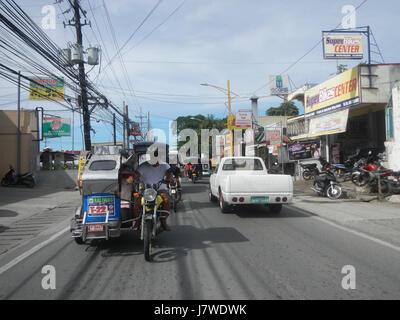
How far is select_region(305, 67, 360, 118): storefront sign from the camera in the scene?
1695 cm

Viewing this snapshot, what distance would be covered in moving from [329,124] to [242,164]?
9.75 meters

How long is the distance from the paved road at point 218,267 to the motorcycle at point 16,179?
15.1 m

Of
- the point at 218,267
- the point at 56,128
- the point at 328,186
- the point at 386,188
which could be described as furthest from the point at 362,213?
the point at 56,128

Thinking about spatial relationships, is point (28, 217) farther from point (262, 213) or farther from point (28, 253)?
point (262, 213)

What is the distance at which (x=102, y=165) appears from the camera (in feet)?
23.6

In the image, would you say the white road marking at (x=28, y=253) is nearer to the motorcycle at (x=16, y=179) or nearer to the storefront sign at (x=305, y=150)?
the motorcycle at (x=16, y=179)

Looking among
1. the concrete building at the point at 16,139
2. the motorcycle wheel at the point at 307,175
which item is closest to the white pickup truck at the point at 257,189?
the motorcycle wheel at the point at 307,175

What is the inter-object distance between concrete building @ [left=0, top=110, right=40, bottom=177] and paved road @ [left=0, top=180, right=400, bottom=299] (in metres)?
18.0

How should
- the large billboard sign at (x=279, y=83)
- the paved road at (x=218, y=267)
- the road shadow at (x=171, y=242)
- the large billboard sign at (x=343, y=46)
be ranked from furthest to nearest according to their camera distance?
the large billboard sign at (x=279, y=83), the large billboard sign at (x=343, y=46), the road shadow at (x=171, y=242), the paved road at (x=218, y=267)

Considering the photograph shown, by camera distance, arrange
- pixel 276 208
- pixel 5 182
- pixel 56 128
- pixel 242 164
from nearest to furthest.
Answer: pixel 276 208, pixel 242 164, pixel 5 182, pixel 56 128

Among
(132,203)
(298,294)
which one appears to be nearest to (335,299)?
(298,294)

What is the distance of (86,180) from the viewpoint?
6105 millimetres

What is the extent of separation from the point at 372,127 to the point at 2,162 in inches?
933

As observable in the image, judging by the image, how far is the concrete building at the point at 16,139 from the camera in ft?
75.6
